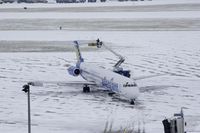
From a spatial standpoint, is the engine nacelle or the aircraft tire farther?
the engine nacelle

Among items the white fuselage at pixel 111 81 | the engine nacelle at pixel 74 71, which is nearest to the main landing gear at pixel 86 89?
the white fuselage at pixel 111 81

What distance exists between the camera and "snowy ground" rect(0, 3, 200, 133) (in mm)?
34000

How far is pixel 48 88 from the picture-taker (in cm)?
4603

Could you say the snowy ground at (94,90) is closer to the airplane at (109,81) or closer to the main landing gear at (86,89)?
the main landing gear at (86,89)

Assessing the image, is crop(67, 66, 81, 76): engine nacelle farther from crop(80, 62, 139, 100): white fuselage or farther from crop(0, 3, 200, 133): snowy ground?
crop(0, 3, 200, 133): snowy ground

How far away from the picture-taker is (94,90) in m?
44.9

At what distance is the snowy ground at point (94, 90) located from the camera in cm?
3400

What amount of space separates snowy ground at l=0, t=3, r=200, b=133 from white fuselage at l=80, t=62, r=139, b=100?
1007 mm

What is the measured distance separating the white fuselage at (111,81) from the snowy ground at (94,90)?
1.01 m

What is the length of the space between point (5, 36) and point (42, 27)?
15.6 meters

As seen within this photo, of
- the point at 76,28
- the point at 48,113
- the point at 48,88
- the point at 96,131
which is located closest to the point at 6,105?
the point at 48,113

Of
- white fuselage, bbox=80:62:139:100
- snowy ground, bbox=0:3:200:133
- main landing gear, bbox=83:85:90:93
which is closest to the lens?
snowy ground, bbox=0:3:200:133

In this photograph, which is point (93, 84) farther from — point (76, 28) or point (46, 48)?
point (76, 28)

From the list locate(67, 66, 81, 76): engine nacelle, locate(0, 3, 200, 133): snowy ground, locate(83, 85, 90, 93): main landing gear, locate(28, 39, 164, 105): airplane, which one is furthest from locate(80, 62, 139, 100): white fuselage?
locate(0, 3, 200, 133): snowy ground
